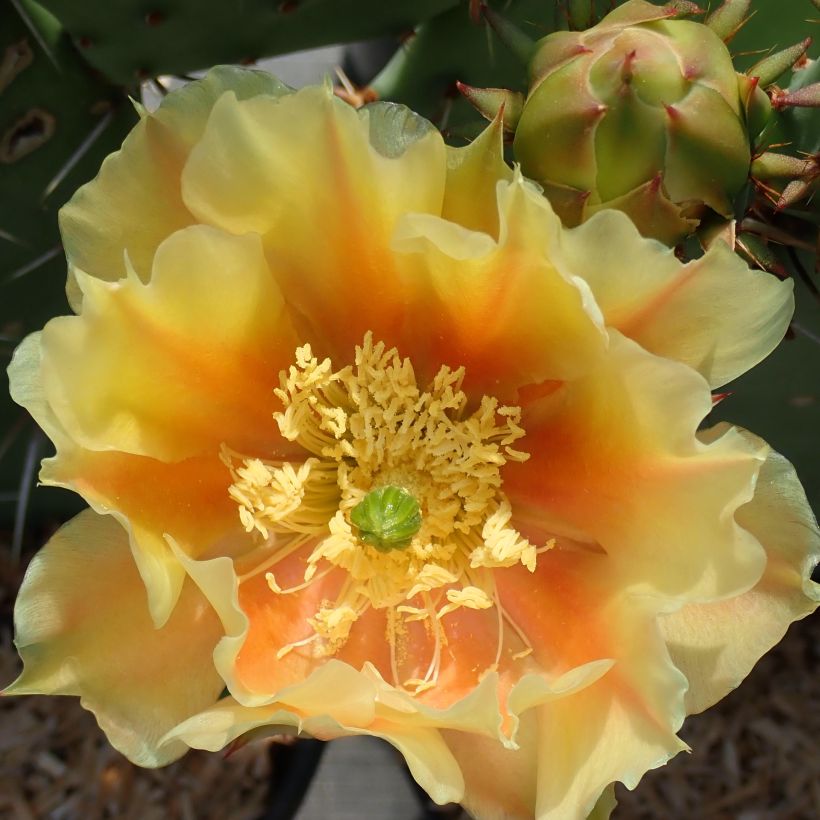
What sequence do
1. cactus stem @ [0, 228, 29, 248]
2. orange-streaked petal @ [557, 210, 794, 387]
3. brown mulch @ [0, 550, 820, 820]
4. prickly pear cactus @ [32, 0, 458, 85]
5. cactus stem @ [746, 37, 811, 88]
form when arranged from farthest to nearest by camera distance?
1. brown mulch @ [0, 550, 820, 820]
2. cactus stem @ [0, 228, 29, 248]
3. prickly pear cactus @ [32, 0, 458, 85]
4. cactus stem @ [746, 37, 811, 88]
5. orange-streaked petal @ [557, 210, 794, 387]

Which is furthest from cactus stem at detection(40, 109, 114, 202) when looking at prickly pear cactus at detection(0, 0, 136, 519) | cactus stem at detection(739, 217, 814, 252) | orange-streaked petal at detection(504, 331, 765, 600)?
cactus stem at detection(739, 217, 814, 252)

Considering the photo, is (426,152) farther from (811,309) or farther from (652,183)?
(811,309)

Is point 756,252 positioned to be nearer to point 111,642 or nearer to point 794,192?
point 794,192

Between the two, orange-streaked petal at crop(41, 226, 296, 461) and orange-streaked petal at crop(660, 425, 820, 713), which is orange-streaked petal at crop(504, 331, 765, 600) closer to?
orange-streaked petal at crop(660, 425, 820, 713)

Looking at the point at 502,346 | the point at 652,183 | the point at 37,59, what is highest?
the point at 37,59

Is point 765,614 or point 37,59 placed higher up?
point 37,59

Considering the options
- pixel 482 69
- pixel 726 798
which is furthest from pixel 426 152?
pixel 726 798

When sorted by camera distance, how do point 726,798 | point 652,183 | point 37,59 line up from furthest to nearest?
point 726,798 → point 37,59 → point 652,183
